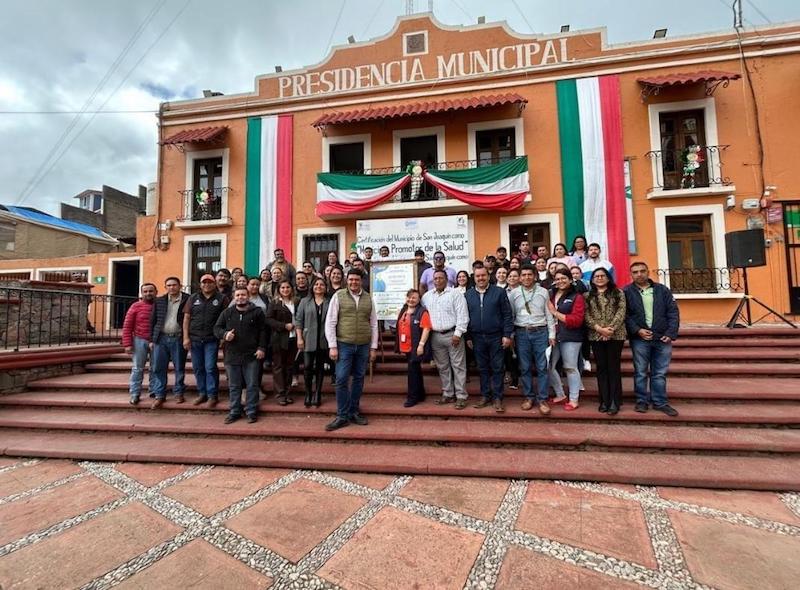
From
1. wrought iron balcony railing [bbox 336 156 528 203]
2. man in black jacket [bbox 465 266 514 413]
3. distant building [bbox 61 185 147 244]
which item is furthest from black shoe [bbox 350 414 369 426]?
distant building [bbox 61 185 147 244]

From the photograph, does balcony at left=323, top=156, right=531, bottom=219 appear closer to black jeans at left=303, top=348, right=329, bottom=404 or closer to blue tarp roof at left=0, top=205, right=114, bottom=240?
black jeans at left=303, top=348, right=329, bottom=404

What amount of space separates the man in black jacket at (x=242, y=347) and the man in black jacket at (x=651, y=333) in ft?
15.7

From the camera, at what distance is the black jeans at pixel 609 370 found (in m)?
4.33

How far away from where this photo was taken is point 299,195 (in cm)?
1101

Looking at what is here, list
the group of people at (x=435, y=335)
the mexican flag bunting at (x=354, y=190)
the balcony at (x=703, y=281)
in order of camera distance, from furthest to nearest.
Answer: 1. the mexican flag bunting at (x=354, y=190)
2. the balcony at (x=703, y=281)
3. the group of people at (x=435, y=335)

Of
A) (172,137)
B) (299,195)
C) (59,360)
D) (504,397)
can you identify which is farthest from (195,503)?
(172,137)

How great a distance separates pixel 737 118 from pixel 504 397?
33.4 feet

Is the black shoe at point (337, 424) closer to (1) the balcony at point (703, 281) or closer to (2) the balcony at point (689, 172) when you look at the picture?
(1) the balcony at point (703, 281)

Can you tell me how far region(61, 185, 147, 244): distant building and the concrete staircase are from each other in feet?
67.9

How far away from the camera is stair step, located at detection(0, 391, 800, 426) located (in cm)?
417

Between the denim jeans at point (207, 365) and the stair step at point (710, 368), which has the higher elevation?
the denim jeans at point (207, 365)

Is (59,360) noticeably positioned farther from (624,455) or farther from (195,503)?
(624,455)

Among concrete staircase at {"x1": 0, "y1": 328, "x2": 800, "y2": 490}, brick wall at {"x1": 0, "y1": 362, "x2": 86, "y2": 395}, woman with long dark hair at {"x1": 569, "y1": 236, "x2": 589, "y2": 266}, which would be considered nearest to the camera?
concrete staircase at {"x1": 0, "y1": 328, "x2": 800, "y2": 490}

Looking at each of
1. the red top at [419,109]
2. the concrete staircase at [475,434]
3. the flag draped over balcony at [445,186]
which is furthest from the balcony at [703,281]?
the red top at [419,109]
